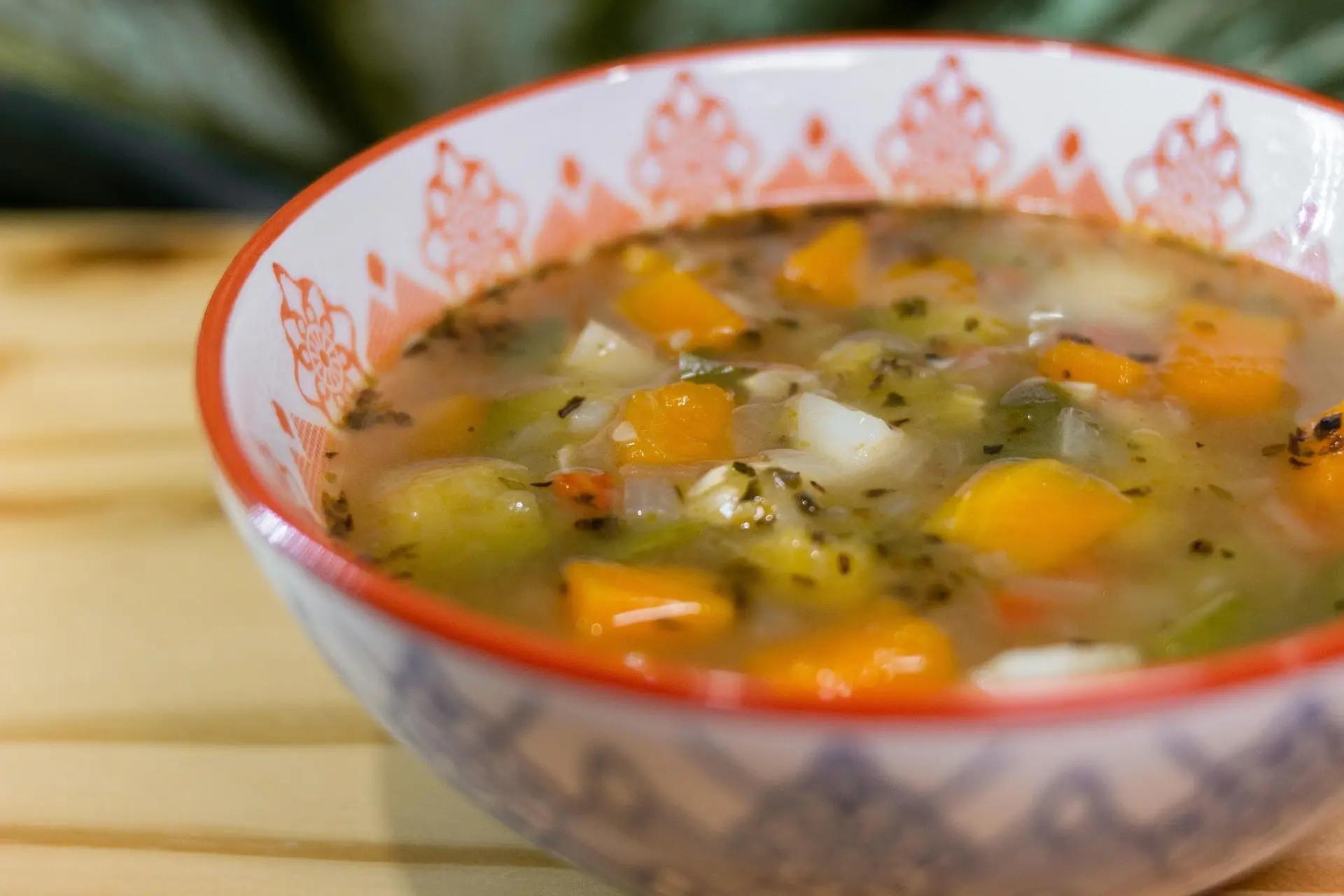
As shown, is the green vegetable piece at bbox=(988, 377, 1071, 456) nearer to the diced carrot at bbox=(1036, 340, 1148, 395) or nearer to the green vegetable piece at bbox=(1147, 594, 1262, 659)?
the diced carrot at bbox=(1036, 340, 1148, 395)

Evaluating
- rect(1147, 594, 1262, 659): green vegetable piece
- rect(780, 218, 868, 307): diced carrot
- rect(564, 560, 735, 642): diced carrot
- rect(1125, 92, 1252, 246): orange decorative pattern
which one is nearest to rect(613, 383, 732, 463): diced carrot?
rect(564, 560, 735, 642): diced carrot

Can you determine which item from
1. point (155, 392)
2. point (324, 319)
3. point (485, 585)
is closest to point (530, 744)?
point (485, 585)

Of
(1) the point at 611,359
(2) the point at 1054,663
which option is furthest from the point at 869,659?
(1) the point at 611,359

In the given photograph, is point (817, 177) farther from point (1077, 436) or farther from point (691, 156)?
point (1077, 436)

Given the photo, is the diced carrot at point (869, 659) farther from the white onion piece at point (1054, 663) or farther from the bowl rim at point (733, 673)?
the bowl rim at point (733, 673)

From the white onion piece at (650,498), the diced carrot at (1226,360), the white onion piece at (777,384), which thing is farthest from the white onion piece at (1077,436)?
the white onion piece at (650,498)
